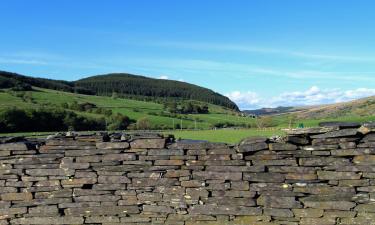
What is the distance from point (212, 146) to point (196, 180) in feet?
2.20

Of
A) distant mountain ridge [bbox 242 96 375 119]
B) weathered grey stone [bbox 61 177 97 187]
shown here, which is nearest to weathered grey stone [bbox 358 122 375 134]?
weathered grey stone [bbox 61 177 97 187]

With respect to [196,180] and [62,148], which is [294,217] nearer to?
[196,180]

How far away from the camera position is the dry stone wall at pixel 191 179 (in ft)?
24.3

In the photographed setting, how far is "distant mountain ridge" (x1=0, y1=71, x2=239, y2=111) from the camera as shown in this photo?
124 metres

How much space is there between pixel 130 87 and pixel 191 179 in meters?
134

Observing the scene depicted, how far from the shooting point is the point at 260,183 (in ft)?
25.0

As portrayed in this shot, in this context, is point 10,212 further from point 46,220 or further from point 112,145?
point 112,145

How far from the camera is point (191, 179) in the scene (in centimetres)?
782

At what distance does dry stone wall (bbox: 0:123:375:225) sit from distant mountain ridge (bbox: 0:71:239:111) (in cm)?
11494

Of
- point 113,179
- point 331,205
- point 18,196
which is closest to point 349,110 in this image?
point 331,205

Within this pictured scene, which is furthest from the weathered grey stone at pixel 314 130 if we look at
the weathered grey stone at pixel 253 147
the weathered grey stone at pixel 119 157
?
the weathered grey stone at pixel 119 157

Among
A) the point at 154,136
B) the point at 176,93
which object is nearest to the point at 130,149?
the point at 154,136

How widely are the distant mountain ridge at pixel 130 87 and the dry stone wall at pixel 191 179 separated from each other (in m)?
115

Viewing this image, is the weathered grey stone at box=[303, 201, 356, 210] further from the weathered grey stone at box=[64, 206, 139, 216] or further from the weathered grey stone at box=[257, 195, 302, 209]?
the weathered grey stone at box=[64, 206, 139, 216]
